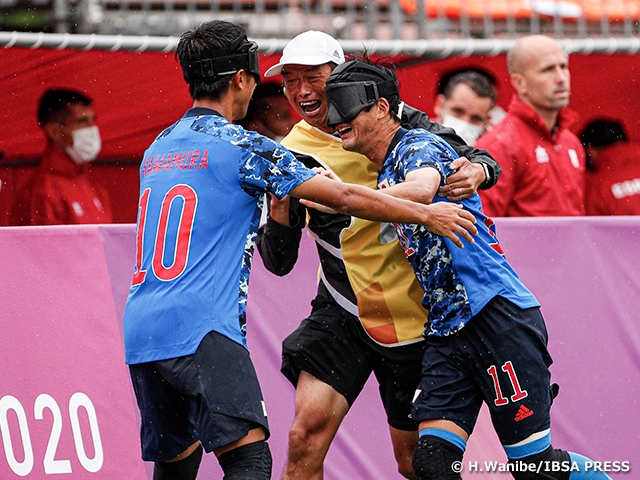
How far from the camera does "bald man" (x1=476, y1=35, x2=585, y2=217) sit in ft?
24.5

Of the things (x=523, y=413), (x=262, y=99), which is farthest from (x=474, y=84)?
(x=523, y=413)

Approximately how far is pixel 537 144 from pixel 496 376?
Answer: 3034 millimetres

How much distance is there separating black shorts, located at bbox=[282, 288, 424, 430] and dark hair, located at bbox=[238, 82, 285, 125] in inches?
112

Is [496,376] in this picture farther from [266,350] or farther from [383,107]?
[266,350]

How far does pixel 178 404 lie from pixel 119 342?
1.57 metres

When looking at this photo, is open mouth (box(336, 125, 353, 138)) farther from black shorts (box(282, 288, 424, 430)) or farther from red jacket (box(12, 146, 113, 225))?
red jacket (box(12, 146, 113, 225))

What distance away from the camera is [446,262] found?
5062 mm

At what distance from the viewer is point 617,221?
22.1ft

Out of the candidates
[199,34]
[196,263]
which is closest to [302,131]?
[199,34]

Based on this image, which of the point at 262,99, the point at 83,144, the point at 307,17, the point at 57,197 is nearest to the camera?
the point at 57,197

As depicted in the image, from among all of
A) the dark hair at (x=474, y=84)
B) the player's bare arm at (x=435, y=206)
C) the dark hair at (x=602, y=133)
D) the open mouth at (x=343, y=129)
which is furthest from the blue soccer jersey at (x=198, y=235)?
the dark hair at (x=602, y=133)

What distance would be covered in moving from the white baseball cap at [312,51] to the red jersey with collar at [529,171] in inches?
77.3

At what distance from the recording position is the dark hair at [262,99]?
8328mm

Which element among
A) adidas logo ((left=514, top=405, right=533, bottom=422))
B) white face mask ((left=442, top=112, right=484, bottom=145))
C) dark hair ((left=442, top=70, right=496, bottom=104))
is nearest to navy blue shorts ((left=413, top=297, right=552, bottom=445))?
adidas logo ((left=514, top=405, right=533, bottom=422))
